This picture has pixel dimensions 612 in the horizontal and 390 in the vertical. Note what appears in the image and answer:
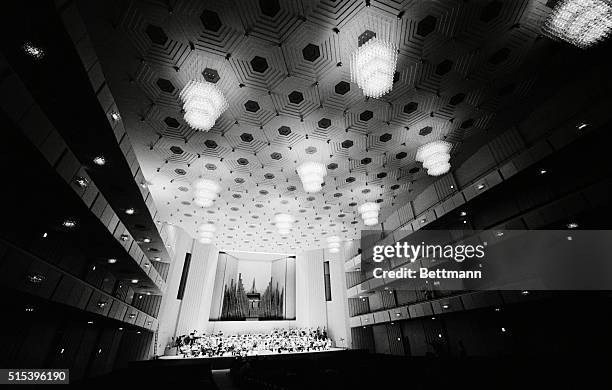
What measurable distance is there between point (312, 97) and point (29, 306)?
419 inches

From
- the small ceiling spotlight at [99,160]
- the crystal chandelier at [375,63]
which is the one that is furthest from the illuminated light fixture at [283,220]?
the crystal chandelier at [375,63]

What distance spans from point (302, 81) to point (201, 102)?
3108mm

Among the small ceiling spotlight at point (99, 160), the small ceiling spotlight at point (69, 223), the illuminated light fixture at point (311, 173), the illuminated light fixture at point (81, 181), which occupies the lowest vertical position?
the small ceiling spotlight at point (69, 223)

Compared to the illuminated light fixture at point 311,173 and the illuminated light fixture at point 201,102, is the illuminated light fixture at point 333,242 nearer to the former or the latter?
the illuminated light fixture at point 311,173

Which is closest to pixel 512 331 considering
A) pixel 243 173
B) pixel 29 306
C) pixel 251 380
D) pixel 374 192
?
pixel 374 192

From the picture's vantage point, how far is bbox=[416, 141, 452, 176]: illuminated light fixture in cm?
1092

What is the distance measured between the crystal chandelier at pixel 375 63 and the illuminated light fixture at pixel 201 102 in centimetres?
421

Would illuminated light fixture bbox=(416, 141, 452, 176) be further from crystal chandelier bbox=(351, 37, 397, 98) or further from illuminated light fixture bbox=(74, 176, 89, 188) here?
illuminated light fixture bbox=(74, 176, 89, 188)

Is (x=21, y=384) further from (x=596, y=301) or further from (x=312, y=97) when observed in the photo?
(x=596, y=301)

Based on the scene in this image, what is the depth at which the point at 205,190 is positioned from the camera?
42.5 feet

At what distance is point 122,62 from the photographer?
729cm

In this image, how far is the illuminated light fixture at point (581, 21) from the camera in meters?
6.02

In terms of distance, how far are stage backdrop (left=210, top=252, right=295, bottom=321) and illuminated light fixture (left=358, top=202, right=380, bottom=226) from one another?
45.3 feet

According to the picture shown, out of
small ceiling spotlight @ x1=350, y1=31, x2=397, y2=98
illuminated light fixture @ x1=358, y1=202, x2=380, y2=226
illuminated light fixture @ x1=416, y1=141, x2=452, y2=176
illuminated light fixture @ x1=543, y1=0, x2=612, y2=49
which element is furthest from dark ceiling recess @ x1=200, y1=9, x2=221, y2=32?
illuminated light fixture @ x1=358, y1=202, x2=380, y2=226
